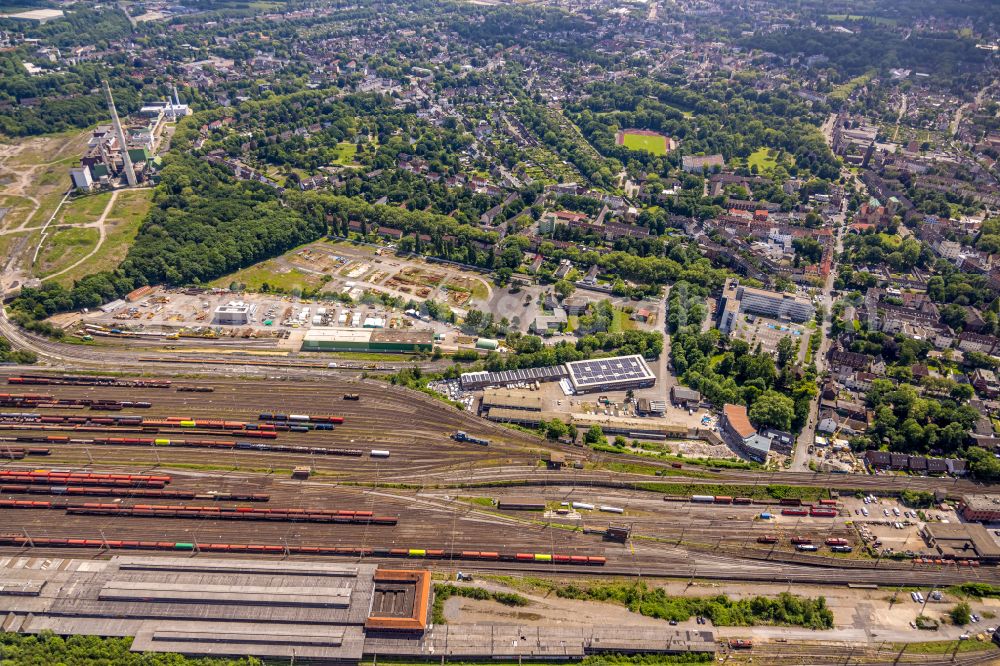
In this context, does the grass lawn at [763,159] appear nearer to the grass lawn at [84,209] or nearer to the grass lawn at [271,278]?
the grass lawn at [271,278]

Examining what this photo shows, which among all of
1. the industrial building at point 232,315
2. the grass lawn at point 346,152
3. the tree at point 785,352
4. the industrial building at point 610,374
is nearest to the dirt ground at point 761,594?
the industrial building at point 610,374

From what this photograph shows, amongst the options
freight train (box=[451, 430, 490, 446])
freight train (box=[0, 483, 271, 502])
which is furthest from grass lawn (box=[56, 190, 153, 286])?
freight train (box=[451, 430, 490, 446])

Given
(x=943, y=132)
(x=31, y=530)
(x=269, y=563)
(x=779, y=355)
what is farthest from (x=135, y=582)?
(x=943, y=132)

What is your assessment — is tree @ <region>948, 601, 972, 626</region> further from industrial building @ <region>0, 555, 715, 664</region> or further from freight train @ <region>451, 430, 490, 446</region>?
freight train @ <region>451, 430, 490, 446</region>

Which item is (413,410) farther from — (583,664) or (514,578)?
(583,664)

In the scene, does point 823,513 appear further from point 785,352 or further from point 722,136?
point 722,136

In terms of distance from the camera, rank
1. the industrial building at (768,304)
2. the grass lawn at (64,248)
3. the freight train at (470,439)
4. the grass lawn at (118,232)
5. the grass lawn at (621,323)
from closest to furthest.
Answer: the freight train at (470,439) → the grass lawn at (621,323) → the industrial building at (768,304) → the grass lawn at (118,232) → the grass lawn at (64,248)

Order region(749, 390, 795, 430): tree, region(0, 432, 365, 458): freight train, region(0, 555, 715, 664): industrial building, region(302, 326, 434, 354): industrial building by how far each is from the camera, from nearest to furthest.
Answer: region(0, 555, 715, 664): industrial building
region(0, 432, 365, 458): freight train
region(749, 390, 795, 430): tree
region(302, 326, 434, 354): industrial building

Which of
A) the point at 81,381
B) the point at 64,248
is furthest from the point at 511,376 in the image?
the point at 64,248
